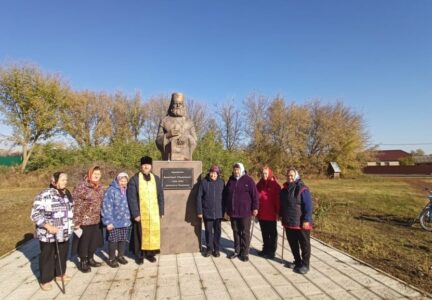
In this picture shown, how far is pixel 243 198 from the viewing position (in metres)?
5.16

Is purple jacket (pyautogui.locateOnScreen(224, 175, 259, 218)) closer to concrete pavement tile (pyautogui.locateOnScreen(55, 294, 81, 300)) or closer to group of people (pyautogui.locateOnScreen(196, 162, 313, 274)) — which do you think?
group of people (pyautogui.locateOnScreen(196, 162, 313, 274))

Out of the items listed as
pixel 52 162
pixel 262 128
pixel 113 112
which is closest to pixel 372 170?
pixel 262 128

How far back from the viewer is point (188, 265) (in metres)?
4.87

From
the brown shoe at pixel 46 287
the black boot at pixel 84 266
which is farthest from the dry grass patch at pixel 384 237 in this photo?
the brown shoe at pixel 46 287

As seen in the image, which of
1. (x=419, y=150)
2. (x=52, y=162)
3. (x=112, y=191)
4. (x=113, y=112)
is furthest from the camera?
(x=419, y=150)

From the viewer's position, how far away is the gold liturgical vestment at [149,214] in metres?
5.05

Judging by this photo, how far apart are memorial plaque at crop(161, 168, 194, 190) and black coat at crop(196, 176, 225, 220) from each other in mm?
393

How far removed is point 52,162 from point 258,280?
845 inches

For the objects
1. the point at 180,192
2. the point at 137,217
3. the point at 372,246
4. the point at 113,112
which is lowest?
the point at 372,246

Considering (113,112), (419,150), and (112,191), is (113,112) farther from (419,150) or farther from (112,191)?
(419,150)

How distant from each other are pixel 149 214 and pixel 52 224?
5.15 ft

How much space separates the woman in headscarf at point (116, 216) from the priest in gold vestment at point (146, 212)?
0.52ft

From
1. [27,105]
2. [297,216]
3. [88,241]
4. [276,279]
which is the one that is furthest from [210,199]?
[27,105]

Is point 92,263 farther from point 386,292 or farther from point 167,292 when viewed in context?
point 386,292
